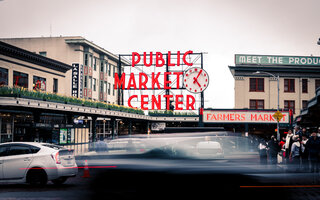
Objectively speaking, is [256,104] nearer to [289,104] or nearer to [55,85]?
[289,104]

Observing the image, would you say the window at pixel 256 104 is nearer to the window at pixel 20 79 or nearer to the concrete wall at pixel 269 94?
the concrete wall at pixel 269 94

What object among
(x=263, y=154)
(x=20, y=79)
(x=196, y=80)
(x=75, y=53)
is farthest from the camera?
(x=196, y=80)

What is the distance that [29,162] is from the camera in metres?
12.8

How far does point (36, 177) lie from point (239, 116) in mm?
35875

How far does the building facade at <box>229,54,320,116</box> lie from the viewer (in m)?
55.5

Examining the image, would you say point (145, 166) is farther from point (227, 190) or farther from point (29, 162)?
point (29, 162)

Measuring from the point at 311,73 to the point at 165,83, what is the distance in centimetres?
2110

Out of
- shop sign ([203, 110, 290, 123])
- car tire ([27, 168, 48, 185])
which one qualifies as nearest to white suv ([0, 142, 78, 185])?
car tire ([27, 168, 48, 185])

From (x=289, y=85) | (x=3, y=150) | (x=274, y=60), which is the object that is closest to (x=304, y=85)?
(x=289, y=85)

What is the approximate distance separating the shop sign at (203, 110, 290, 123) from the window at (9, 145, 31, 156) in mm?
33501

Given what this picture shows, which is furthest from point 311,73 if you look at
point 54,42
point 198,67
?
point 54,42

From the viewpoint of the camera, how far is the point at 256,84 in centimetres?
5591

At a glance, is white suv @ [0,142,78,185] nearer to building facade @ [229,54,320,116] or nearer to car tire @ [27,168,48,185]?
car tire @ [27,168,48,185]

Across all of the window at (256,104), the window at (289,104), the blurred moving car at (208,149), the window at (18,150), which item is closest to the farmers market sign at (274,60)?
the window at (256,104)
